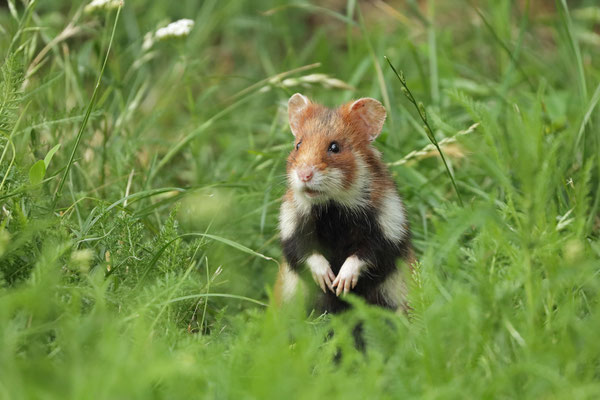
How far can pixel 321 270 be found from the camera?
3602mm

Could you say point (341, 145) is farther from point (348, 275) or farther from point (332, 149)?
point (348, 275)

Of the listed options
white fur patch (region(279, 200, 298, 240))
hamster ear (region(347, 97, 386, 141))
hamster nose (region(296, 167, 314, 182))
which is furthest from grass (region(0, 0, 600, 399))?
hamster nose (region(296, 167, 314, 182))

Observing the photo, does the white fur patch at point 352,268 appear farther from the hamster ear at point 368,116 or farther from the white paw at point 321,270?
the hamster ear at point 368,116

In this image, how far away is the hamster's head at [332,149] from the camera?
3.47m

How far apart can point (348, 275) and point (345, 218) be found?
304 mm

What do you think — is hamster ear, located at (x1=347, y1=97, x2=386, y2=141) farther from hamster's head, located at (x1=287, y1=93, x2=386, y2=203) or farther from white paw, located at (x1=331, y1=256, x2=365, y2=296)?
white paw, located at (x1=331, y1=256, x2=365, y2=296)

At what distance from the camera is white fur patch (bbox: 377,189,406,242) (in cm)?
362

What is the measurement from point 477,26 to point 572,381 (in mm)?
4797

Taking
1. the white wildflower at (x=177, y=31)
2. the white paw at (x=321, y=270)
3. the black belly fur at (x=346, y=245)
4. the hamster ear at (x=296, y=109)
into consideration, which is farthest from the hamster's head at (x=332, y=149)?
the white wildflower at (x=177, y=31)

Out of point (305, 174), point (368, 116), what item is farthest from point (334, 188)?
point (368, 116)

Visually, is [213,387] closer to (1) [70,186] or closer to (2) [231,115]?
(1) [70,186]

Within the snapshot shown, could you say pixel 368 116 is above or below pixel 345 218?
above

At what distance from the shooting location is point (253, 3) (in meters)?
7.37

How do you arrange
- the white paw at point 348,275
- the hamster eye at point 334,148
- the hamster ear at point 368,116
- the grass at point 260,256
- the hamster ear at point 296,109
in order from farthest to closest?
1. the hamster ear at point 296,109
2. the hamster ear at point 368,116
3. the hamster eye at point 334,148
4. the white paw at point 348,275
5. the grass at point 260,256
